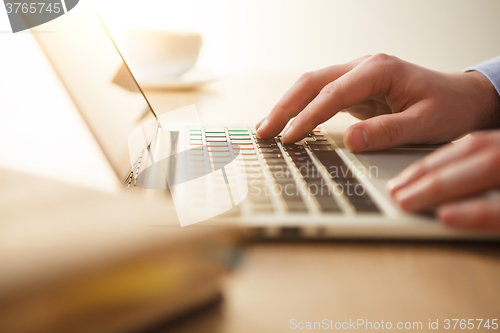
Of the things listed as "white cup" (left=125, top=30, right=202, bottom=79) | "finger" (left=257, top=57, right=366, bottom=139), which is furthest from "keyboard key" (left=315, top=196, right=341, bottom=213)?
"white cup" (left=125, top=30, right=202, bottom=79)

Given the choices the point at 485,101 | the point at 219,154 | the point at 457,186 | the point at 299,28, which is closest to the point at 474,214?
the point at 457,186

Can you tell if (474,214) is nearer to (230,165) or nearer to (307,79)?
(230,165)

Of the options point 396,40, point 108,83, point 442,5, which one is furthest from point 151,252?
point 442,5

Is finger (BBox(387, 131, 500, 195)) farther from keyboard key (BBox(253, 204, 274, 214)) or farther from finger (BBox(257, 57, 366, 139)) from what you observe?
finger (BBox(257, 57, 366, 139))

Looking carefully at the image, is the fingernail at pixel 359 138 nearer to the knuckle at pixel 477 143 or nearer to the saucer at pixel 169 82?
the knuckle at pixel 477 143

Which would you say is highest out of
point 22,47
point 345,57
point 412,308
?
point 22,47

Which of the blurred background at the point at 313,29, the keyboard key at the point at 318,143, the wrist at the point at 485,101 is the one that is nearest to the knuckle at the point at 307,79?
the keyboard key at the point at 318,143

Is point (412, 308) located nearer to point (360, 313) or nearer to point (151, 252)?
point (360, 313)

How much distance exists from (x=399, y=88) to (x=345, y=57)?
1.24m

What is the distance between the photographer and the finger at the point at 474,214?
0.23 metres

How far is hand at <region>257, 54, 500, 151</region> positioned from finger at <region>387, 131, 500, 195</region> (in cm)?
14

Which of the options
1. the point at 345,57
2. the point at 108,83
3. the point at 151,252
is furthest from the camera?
the point at 345,57

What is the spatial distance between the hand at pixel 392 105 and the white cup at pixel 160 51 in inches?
16.4

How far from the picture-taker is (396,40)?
1.63 m
